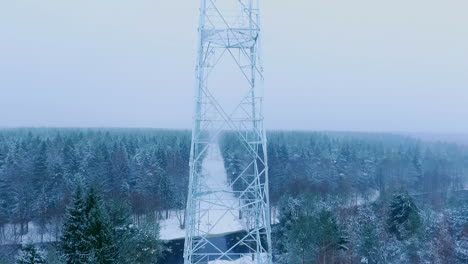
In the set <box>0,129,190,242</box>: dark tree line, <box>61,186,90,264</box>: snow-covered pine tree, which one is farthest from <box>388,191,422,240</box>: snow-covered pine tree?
<box>61,186,90,264</box>: snow-covered pine tree

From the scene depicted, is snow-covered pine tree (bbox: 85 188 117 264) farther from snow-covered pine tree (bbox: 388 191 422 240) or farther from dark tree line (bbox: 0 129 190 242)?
snow-covered pine tree (bbox: 388 191 422 240)

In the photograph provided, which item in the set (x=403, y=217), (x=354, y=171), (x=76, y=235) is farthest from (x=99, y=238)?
(x=354, y=171)

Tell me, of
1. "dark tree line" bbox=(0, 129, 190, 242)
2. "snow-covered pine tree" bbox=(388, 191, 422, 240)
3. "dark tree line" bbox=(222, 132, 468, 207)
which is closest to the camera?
"snow-covered pine tree" bbox=(388, 191, 422, 240)

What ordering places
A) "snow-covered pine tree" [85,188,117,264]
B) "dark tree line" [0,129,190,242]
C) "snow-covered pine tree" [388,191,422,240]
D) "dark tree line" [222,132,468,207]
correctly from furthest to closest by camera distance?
"dark tree line" [222,132,468,207], "dark tree line" [0,129,190,242], "snow-covered pine tree" [388,191,422,240], "snow-covered pine tree" [85,188,117,264]

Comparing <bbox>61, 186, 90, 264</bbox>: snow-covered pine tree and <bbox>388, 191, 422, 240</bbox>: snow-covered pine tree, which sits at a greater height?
<bbox>61, 186, 90, 264</bbox>: snow-covered pine tree

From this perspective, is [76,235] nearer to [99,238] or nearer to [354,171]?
[99,238]

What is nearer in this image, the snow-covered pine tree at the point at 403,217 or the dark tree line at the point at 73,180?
the snow-covered pine tree at the point at 403,217

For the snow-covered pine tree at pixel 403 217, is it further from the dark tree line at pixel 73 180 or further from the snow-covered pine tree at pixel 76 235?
the snow-covered pine tree at pixel 76 235

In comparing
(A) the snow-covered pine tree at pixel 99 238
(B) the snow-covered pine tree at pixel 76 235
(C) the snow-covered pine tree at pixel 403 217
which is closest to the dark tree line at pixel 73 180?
(B) the snow-covered pine tree at pixel 76 235

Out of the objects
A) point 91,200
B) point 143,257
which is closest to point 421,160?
point 143,257
